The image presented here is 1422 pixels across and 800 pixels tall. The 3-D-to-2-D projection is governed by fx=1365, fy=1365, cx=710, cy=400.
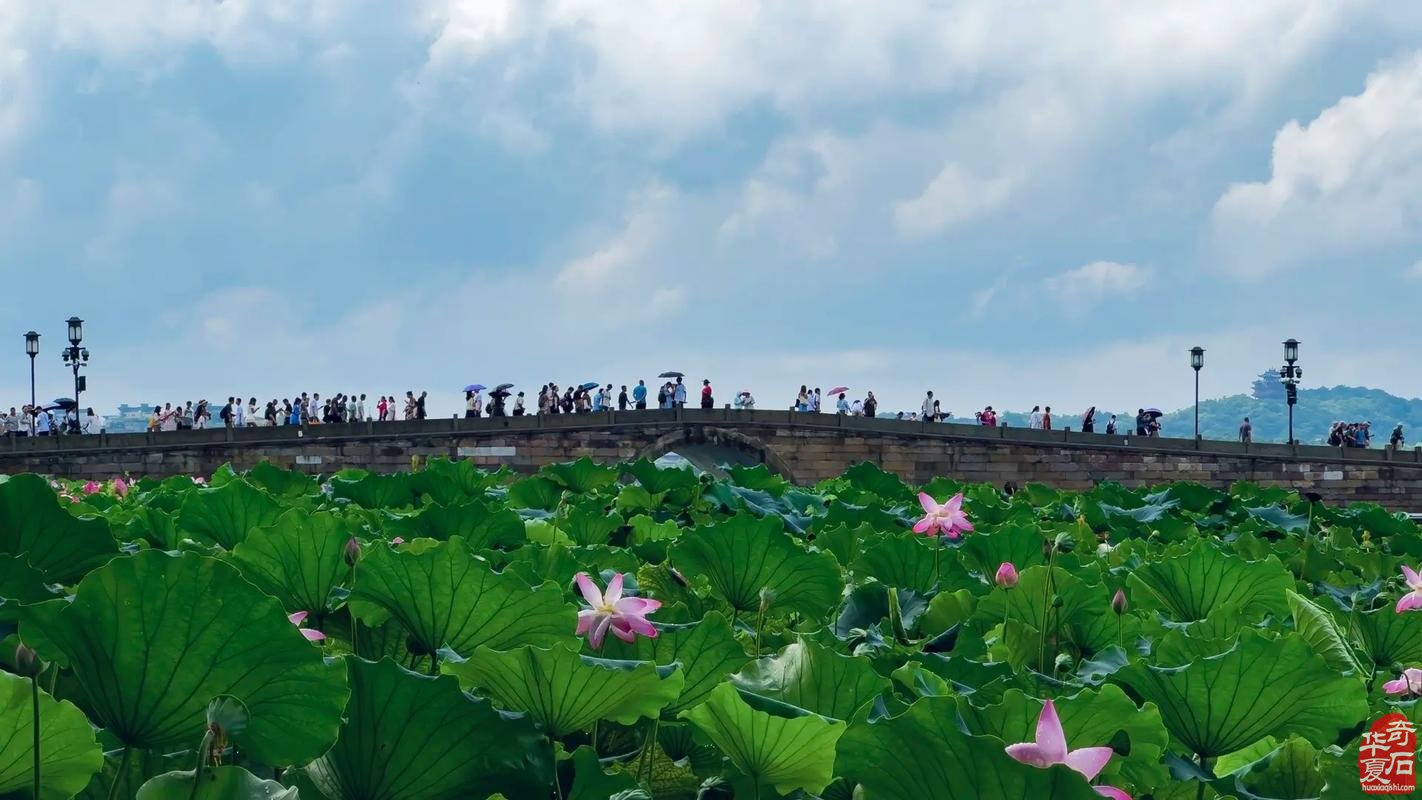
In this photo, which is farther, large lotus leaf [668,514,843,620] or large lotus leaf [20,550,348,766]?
large lotus leaf [668,514,843,620]

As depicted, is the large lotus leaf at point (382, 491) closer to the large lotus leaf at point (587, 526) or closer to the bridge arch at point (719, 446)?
the large lotus leaf at point (587, 526)

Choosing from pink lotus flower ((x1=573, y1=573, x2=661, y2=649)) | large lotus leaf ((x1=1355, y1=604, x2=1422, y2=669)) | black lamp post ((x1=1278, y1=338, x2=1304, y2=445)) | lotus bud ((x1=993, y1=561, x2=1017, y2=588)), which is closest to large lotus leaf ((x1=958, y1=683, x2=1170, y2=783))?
pink lotus flower ((x1=573, y1=573, x2=661, y2=649))

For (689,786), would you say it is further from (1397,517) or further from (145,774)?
(1397,517)

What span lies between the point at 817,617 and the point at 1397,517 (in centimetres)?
439

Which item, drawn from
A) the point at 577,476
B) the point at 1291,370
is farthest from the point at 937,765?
the point at 1291,370

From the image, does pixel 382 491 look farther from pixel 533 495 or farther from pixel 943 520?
pixel 943 520

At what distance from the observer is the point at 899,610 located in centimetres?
206

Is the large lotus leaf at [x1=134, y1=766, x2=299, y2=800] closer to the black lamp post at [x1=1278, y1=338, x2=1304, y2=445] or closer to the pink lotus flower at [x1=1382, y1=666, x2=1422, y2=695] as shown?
the pink lotus flower at [x1=1382, y1=666, x2=1422, y2=695]

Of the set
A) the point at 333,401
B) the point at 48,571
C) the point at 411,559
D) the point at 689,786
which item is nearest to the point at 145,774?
the point at 411,559

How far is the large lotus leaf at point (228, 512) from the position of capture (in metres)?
2.48

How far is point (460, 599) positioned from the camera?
142 cm

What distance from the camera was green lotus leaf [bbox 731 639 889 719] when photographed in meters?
1.24

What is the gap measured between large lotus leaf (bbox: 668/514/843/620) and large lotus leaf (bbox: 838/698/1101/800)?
3.09 ft

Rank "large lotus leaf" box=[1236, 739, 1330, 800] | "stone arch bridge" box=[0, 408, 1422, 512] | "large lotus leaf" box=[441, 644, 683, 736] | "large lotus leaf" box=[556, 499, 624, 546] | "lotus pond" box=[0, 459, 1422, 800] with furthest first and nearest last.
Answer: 1. "stone arch bridge" box=[0, 408, 1422, 512]
2. "large lotus leaf" box=[556, 499, 624, 546]
3. "large lotus leaf" box=[1236, 739, 1330, 800]
4. "large lotus leaf" box=[441, 644, 683, 736]
5. "lotus pond" box=[0, 459, 1422, 800]
